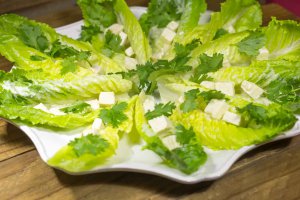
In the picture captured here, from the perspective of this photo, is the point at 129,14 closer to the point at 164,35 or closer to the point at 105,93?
the point at 164,35

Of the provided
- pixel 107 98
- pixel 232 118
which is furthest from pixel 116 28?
pixel 232 118

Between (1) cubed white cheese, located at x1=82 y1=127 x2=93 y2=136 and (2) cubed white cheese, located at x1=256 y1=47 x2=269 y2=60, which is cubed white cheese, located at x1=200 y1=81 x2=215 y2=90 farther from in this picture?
(1) cubed white cheese, located at x1=82 y1=127 x2=93 y2=136

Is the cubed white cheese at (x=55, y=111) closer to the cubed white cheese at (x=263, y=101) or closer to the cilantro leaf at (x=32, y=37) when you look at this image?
the cilantro leaf at (x=32, y=37)

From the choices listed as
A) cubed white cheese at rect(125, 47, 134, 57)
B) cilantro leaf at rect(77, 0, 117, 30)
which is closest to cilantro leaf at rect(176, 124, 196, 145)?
cubed white cheese at rect(125, 47, 134, 57)

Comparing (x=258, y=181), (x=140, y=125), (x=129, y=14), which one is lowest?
(x=258, y=181)

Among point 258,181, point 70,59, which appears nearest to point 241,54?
point 258,181

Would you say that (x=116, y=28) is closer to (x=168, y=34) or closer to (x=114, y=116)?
(x=168, y=34)
